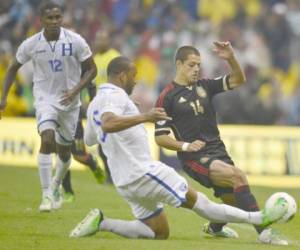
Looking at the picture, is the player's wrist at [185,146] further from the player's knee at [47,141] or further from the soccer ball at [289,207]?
the player's knee at [47,141]

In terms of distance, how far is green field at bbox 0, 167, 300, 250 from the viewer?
1105 cm

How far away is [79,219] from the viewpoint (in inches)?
545

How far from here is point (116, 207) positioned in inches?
612

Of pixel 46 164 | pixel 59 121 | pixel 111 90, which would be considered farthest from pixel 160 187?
pixel 59 121

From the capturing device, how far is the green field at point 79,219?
36.2 ft

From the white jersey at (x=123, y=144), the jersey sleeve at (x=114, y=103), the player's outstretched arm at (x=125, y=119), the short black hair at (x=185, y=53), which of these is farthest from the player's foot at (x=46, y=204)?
the player's outstretched arm at (x=125, y=119)

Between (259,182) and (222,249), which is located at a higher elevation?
(222,249)

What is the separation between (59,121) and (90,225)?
12.4 ft

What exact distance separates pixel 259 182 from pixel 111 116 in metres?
10.7

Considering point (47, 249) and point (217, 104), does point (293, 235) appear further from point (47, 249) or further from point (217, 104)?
point (217, 104)

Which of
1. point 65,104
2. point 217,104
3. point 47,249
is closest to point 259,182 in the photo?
point 217,104

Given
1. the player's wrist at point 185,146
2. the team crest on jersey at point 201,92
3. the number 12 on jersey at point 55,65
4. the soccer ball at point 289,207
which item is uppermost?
the team crest on jersey at point 201,92

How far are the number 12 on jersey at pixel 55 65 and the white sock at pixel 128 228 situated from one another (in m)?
3.74

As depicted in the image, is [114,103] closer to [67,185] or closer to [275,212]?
[275,212]
